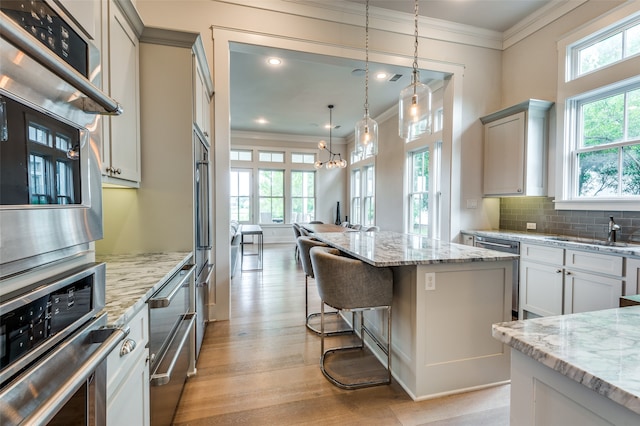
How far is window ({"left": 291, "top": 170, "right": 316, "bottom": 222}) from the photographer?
9.13 meters

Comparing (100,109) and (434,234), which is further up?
(100,109)

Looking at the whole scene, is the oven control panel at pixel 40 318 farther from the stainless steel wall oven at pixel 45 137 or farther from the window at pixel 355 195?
the window at pixel 355 195

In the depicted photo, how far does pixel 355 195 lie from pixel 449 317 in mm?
7023

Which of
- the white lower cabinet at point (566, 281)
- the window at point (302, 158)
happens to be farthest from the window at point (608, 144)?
the window at point (302, 158)

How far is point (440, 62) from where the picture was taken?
3.74 metres

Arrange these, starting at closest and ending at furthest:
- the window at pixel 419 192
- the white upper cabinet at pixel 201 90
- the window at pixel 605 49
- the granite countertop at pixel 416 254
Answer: the granite countertop at pixel 416 254 → the white upper cabinet at pixel 201 90 → the window at pixel 605 49 → the window at pixel 419 192

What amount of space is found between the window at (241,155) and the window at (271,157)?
300 mm

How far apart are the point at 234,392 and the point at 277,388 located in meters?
0.29

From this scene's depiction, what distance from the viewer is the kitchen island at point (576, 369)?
551mm

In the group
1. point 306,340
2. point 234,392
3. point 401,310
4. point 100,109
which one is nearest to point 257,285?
point 306,340

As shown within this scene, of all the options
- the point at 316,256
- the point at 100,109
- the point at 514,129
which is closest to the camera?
the point at 100,109

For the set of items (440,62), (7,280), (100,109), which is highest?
(440,62)

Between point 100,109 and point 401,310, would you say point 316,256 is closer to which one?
point 401,310

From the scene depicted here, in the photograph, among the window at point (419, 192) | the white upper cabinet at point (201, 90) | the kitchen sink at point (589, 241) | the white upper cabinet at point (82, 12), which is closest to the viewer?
the white upper cabinet at point (82, 12)
